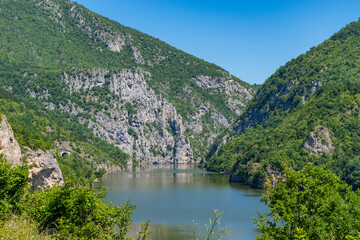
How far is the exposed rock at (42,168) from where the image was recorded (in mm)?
88625

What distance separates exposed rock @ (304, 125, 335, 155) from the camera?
138750mm

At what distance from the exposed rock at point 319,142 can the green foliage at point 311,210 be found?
112216mm

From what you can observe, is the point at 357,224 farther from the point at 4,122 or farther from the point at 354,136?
the point at 354,136

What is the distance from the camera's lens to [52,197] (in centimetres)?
3053

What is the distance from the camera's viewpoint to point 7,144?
74.2 meters

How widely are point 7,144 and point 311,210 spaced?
60.6 metres

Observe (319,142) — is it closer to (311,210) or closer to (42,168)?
(42,168)

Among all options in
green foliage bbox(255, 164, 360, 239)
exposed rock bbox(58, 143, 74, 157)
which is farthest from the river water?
exposed rock bbox(58, 143, 74, 157)

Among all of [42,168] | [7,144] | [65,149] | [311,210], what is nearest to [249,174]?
[65,149]

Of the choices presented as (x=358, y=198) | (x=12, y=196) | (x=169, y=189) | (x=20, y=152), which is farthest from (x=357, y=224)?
(x=169, y=189)

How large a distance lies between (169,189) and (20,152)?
5961 cm

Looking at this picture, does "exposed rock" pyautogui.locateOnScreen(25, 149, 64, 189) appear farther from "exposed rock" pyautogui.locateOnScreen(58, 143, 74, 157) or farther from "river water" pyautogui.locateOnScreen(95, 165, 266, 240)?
"exposed rock" pyautogui.locateOnScreen(58, 143, 74, 157)

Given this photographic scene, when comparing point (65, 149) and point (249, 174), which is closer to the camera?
point (249, 174)

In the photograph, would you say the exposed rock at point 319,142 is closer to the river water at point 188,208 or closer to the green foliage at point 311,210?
the river water at point 188,208
